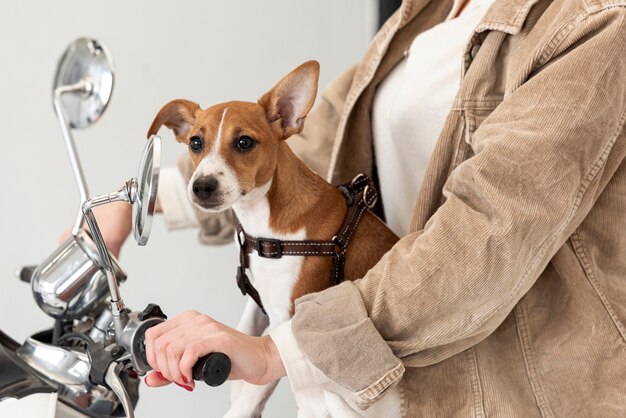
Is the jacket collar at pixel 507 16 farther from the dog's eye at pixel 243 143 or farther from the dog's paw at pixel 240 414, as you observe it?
the dog's paw at pixel 240 414

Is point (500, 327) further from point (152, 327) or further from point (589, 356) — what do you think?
point (152, 327)

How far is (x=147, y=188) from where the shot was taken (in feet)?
2.19

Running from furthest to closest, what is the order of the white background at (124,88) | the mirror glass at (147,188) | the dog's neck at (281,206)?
the white background at (124,88) → the dog's neck at (281,206) → the mirror glass at (147,188)

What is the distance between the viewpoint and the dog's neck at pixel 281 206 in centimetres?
92

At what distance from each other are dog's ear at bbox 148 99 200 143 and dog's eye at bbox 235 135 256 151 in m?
0.08

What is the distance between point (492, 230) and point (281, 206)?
0.96 ft

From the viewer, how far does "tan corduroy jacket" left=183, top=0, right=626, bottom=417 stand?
75 centimetres

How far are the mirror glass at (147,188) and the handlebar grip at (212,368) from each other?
0.13 metres

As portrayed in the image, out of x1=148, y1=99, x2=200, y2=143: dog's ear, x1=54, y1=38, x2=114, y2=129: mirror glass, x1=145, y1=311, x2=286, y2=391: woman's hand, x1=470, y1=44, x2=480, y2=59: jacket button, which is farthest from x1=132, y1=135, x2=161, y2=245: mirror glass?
x1=470, y1=44, x2=480, y2=59: jacket button

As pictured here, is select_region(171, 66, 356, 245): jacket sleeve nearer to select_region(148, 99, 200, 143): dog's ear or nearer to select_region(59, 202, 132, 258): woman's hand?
select_region(59, 202, 132, 258): woman's hand

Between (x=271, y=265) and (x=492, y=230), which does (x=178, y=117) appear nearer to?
(x=271, y=265)

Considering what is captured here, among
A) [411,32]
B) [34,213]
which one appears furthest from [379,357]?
[34,213]

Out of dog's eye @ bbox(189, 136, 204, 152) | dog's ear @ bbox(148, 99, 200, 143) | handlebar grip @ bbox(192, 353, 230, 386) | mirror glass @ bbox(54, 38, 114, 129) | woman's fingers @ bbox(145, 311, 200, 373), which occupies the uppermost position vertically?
mirror glass @ bbox(54, 38, 114, 129)

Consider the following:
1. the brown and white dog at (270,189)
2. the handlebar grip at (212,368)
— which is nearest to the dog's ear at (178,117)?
the brown and white dog at (270,189)
